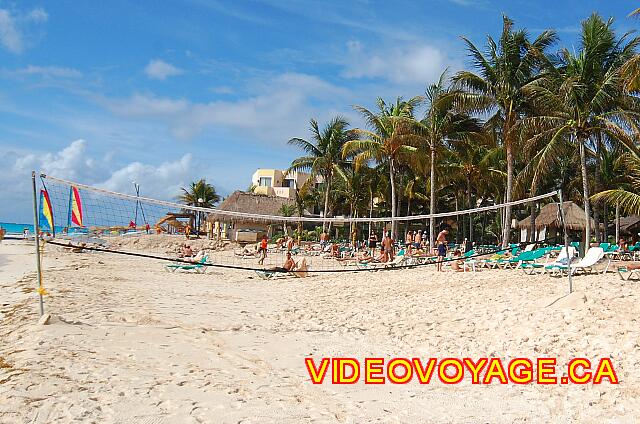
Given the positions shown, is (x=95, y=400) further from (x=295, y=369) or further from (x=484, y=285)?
(x=484, y=285)

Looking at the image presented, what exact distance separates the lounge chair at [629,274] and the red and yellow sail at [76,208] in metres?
10.8

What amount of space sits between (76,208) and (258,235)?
20.3 meters

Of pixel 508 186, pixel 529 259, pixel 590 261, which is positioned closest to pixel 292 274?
pixel 529 259

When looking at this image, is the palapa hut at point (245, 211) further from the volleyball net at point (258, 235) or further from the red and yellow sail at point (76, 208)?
the red and yellow sail at point (76, 208)

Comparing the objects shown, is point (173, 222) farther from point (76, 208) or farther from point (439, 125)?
point (76, 208)

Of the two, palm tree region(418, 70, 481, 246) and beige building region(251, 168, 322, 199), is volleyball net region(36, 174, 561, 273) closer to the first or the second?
palm tree region(418, 70, 481, 246)

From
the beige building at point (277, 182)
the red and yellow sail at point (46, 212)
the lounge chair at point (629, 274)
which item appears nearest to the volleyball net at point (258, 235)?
the red and yellow sail at point (46, 212)

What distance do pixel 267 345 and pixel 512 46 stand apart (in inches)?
→ 606

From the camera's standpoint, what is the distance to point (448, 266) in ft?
49.4

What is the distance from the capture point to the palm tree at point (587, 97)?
50.3ft

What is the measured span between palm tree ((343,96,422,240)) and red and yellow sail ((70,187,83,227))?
1293cm

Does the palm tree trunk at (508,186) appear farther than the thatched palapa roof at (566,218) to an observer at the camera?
No

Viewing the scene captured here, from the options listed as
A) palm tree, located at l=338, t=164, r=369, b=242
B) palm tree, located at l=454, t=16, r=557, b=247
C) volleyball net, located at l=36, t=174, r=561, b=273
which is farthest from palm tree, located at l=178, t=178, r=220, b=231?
palm tree, located at l=454, t=16, r=557, b=247

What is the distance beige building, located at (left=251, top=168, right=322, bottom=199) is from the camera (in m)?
47.7
